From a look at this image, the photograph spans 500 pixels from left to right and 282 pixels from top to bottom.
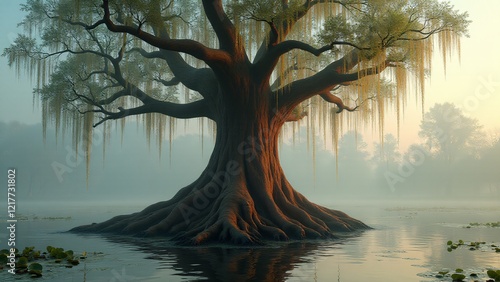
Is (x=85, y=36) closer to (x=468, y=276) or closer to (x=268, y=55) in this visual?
(x=268, y=55)

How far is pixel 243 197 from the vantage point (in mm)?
16750

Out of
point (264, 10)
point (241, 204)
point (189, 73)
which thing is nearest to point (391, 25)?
point (264, 10)

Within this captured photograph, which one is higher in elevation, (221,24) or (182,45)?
(221,24)

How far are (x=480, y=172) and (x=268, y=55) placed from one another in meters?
59.9

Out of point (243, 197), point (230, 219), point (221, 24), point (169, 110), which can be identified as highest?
point (221, 24)

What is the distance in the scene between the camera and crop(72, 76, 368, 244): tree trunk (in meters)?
16.2

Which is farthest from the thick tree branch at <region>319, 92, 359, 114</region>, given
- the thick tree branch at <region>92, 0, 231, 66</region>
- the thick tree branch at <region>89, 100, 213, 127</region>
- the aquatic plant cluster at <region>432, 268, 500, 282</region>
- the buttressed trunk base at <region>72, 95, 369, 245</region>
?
the aquatic plant cluster at <region>432, 268, 500, 282</region>

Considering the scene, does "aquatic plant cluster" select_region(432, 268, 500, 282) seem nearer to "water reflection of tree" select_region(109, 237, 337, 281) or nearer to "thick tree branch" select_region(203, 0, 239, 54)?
"water reflection of tree" select_region(109, 237, 337, 281)

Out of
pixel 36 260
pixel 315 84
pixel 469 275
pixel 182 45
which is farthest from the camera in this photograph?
pixel 315 84

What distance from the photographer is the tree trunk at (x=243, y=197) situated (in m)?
16.2

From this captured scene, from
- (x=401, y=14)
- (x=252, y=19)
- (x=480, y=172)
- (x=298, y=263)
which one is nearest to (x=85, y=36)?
(x=252, y=19)

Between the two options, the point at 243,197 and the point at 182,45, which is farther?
the point at 243,197

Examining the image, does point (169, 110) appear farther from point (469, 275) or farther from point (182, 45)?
point (469, 275)

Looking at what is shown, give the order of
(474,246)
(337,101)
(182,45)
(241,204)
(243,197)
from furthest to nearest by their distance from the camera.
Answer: (337,101) < (243,197) < (241,204) < (182,45) < (474,246)
